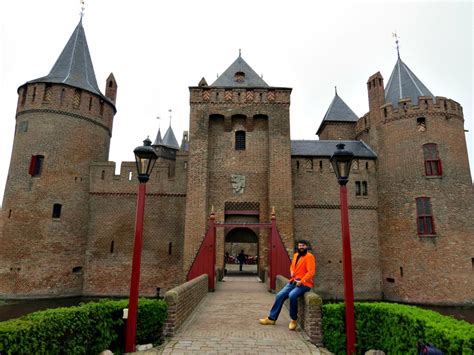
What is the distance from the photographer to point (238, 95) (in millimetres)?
18781

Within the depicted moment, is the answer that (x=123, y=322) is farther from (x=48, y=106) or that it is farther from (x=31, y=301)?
(x=48, y=106)

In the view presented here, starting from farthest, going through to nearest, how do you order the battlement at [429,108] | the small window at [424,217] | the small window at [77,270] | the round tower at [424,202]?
the battlement at [429,108] < the small window at [77,270] < the small window at [424,217] < the round tower at [424,202]

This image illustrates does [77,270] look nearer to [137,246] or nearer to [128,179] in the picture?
[128,179]

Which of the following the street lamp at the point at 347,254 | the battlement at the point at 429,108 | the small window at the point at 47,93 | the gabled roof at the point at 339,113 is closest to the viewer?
the street lamp at the point at 347,254

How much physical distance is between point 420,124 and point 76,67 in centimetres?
2258

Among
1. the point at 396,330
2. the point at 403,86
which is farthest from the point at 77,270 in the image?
the point at 403,86

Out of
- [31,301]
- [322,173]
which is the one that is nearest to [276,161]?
[322,173]

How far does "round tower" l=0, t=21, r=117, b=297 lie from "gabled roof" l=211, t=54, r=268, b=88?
849cm

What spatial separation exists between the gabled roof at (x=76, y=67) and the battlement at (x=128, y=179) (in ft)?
16.9

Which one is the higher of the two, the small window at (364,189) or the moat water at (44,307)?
the small window at (364,189)

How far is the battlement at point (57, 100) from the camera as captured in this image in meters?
19.0

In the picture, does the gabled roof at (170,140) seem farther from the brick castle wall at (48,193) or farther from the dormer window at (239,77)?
the dormer window at (239,77)

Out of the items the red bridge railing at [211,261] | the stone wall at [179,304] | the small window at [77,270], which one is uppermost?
the red bridge railing at [211,261]

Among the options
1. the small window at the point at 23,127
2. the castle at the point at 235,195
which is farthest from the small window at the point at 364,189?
the small window at the point at 23,127
